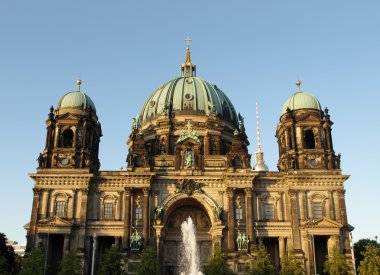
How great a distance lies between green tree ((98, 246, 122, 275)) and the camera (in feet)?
168

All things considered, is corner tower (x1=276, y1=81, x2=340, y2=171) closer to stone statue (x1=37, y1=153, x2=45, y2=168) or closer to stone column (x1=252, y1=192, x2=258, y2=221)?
stone column (x1=252, y1=192, x2=258, y2=221)

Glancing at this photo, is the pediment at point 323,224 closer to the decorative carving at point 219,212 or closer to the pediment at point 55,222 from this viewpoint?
the decorative carving at point 219,212

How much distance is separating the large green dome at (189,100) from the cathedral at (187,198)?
41.0 feet

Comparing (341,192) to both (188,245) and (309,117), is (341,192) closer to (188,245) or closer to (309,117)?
(309,117)

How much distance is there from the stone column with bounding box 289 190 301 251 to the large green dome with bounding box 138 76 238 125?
20045 mm

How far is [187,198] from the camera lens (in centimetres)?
5925

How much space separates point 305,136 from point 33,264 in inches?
1435

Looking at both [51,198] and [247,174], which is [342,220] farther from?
[51,198]

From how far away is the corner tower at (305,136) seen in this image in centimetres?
6103

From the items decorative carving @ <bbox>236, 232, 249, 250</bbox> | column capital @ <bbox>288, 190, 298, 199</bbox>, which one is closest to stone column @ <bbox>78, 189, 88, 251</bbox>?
decorative carving @ <bbox>236, 232, 249, 250</bbox>

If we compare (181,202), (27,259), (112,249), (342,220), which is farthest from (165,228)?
(342,220)

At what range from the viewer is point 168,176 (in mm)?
59562

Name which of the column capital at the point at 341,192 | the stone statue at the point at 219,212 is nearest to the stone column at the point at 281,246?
the stone statue at the point at 219,212

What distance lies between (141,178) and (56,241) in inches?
489
